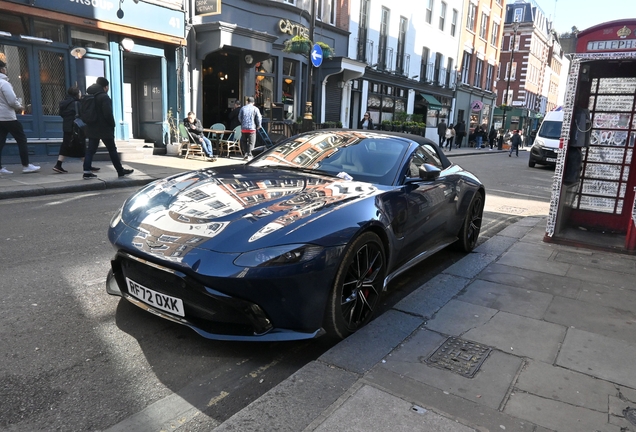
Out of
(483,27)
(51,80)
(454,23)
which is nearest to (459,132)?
(454,23)

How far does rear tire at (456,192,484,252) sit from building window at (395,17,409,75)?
21.6 meters

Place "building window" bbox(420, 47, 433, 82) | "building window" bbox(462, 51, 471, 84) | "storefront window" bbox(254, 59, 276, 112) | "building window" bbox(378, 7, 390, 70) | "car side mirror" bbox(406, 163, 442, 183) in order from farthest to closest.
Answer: "building window" bbox(462, 51, 471, 84), "building window" bbox(420, 47, 433, 82), "building window" bbox(378, 7, 390, 70), "storefront window" bbox(254, 59, 276, 112), "car side mirror" bbox(406, 163, 442, 183)

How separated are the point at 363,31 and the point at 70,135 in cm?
1630

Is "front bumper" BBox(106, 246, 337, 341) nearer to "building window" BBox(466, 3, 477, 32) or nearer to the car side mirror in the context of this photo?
the car side mirror

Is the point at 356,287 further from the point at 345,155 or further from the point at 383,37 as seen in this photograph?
the point at 383,37

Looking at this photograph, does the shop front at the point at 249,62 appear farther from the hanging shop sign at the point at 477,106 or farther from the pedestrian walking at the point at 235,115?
the hanging shop sign at the point at 477,106

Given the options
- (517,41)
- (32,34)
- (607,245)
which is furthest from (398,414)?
(517,41)

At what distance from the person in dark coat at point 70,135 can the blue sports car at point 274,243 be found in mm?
7239

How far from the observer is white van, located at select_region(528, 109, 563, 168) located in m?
18.2

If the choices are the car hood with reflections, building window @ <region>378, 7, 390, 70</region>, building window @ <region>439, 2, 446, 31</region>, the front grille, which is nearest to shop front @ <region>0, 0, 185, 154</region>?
the car hood with reflections

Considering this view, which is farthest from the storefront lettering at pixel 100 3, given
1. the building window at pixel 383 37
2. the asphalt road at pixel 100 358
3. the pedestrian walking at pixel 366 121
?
the building window at pixel 383 37

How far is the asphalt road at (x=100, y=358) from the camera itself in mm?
2357

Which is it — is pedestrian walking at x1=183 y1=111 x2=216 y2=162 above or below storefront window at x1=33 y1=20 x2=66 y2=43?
below

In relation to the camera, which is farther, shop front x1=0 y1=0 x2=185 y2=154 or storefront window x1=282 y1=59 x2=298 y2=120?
storefront window x1=282 y1=59 x2=298 y2=120
